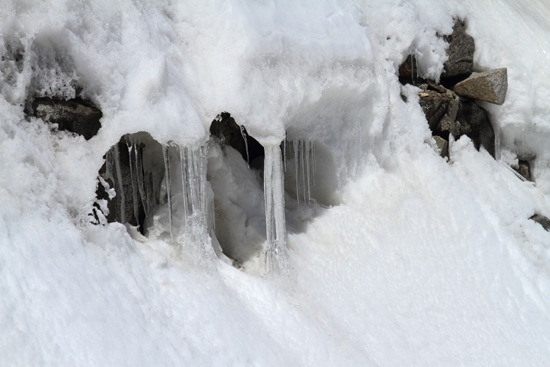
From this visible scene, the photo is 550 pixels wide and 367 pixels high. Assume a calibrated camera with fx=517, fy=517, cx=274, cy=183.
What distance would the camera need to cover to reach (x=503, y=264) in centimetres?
357

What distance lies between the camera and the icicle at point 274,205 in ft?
9.42

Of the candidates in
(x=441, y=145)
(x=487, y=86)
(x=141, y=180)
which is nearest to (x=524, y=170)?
(x=487, y=86)

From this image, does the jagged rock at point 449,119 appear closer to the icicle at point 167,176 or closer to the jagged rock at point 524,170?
the jagged rock at point 524,170

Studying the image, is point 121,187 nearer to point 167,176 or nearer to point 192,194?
point 167,176

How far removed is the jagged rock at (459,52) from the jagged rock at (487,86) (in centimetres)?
10

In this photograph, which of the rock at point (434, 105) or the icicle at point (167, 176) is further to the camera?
the rock at point (434, 105)

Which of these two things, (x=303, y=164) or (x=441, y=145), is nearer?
(x=303, y=164)

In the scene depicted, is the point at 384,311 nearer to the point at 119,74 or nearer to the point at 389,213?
the point at 389,213

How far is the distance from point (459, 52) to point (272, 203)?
2.34m

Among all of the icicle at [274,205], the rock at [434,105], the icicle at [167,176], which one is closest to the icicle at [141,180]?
the icicle at [167,176]

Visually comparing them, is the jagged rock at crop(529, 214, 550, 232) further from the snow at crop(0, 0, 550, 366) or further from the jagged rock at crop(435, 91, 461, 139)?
the jagged rock at crop(435, 91, 461, 139)

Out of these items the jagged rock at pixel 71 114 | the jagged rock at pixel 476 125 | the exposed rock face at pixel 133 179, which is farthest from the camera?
the jagged rock at pixel 476 125

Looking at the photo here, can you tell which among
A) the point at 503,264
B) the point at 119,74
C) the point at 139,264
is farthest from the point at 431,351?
the point at 119,74

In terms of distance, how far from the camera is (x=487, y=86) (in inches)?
166
